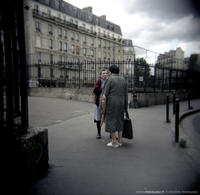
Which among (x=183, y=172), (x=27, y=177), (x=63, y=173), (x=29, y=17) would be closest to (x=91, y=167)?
(x=63, y=173)

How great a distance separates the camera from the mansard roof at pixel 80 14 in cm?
4005

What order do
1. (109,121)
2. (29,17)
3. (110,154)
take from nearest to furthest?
(110,154) → (109,121) → (29,17)

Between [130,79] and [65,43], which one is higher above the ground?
[65,43]

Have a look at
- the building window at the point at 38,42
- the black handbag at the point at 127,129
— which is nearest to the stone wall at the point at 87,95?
the black handbag at the point at 127,129

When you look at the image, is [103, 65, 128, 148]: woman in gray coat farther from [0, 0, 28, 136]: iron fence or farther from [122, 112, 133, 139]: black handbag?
[0, 0, 28, 136]: iron fence

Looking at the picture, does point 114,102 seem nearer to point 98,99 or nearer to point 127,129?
point 127,129

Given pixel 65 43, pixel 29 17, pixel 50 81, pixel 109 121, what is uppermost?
pixel 29 17

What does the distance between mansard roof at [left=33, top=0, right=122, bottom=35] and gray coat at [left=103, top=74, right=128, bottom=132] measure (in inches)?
1585

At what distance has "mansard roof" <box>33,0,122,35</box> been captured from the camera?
40050 millimetres

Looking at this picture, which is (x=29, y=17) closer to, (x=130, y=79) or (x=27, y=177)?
(x=130, y=79)

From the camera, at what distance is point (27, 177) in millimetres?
2391

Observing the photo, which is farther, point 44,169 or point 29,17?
point 29,17

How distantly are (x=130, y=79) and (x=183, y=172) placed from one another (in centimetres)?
794

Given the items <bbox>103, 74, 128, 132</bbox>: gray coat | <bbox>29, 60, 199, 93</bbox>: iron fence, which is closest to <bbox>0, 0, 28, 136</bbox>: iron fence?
<bbox>103, 74, 128, 132</bbox>: gray coat
